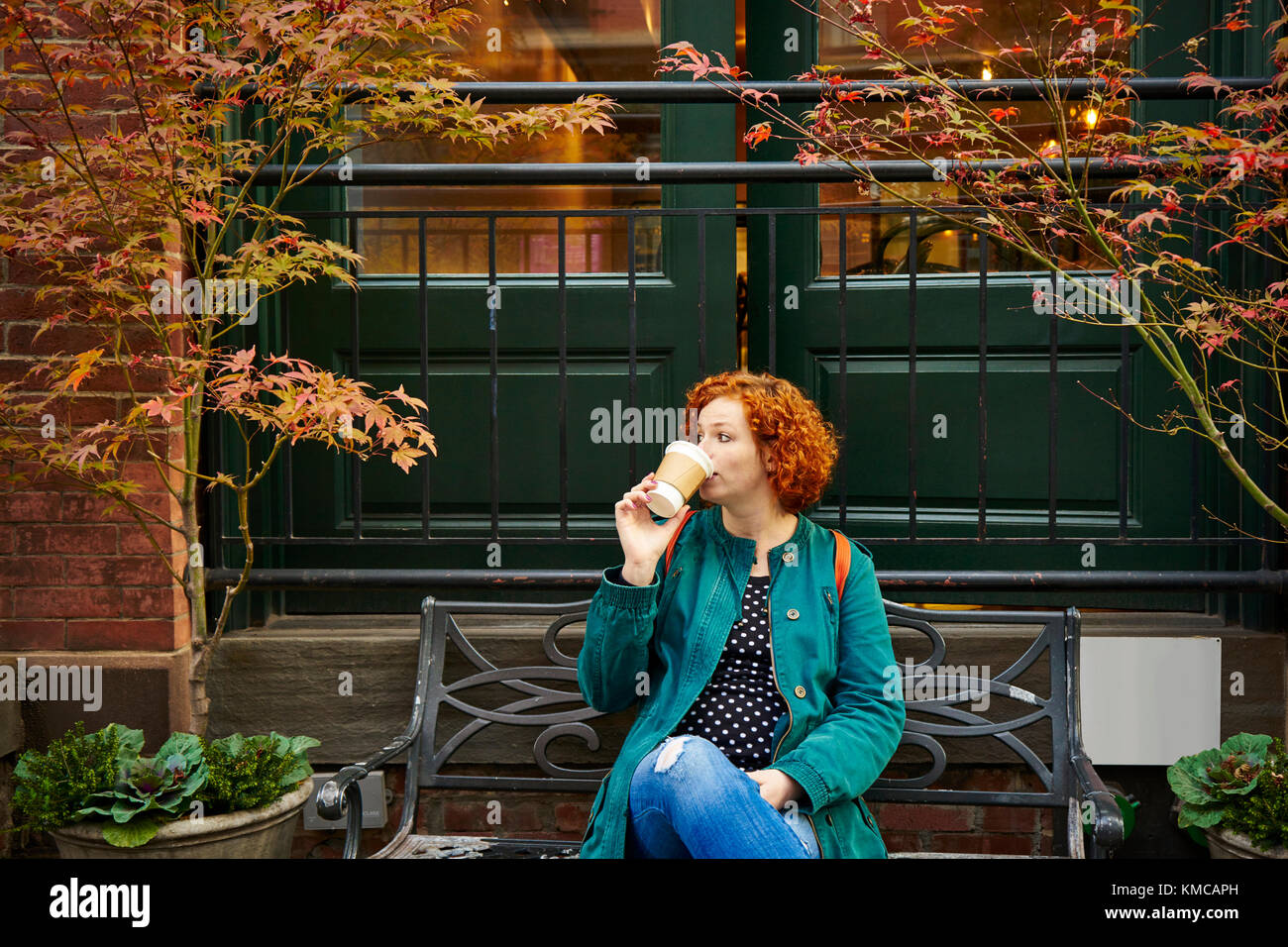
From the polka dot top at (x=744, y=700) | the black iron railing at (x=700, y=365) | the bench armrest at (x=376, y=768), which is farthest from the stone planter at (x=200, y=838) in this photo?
the polka dot top at (x=744, y=700)

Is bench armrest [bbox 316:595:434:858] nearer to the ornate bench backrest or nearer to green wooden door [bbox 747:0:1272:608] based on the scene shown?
the ornate bench backrest

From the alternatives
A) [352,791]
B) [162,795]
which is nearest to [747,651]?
[352,791]

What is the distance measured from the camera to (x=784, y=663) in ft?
6.86

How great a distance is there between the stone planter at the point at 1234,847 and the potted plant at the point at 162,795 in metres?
2.20

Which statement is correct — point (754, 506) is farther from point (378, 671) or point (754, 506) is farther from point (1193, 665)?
point (1193, 665)

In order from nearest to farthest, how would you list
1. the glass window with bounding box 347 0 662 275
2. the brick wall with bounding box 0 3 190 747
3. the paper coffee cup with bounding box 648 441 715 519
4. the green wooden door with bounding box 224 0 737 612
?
the paper coffee cup with bounding box 648 441 715 519 < the brick wall with bounding box 0 3 190 747 < the green wooden door with bounding box 224 0 737 612 < the glass window with bounding box 347 0 662 275

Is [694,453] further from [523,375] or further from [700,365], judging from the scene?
[523,375]

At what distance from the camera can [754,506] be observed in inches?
86.9

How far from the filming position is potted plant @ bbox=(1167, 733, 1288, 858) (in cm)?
224

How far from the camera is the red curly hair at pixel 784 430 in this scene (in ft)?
7.14

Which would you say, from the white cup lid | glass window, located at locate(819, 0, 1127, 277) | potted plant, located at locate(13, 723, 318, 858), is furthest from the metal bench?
glass window, located at locate(819, 0, 1127, 277)

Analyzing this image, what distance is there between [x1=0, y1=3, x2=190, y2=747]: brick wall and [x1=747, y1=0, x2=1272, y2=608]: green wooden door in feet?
6.10
